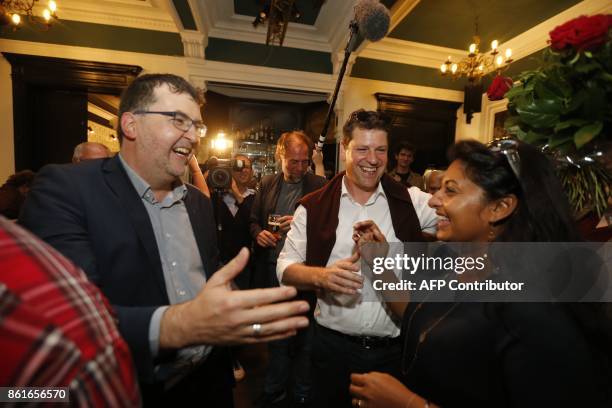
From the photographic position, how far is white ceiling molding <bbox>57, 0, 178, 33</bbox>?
14.8ft

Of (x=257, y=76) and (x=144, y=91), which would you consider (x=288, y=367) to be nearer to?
(x=144, y=91)

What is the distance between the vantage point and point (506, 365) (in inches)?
34.1

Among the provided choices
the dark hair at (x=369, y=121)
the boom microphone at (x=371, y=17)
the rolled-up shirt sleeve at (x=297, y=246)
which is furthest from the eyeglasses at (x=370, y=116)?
the boom microphone at (x=371, y=17)

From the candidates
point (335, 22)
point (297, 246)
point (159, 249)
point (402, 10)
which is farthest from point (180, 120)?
point (402, 10)

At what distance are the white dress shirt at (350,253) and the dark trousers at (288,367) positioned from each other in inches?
43.6

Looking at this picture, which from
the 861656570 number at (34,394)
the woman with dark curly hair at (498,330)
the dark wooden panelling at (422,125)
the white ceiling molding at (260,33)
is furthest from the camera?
the dark wooden panelling at (422,125)

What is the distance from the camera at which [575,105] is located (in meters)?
0.96

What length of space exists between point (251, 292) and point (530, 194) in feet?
3.25

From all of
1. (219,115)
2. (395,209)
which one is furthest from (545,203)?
(219,115)

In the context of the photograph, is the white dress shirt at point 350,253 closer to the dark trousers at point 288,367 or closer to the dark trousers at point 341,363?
the dark trousers at point 341,363

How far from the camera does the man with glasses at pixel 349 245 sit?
1.59 m

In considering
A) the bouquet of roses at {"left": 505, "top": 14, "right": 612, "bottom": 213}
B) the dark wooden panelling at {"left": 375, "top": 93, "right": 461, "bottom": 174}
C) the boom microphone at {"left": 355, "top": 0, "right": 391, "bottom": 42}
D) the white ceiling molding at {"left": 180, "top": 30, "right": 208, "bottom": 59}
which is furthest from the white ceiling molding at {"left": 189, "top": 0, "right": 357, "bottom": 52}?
the bouquet of roses at {"left": 505, "top": 14, "right": 612, "bottom": 213}

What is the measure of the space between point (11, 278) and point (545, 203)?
1.35m

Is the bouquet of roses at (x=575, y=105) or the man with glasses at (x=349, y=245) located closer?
the bouquet of roses at (x=575, y=105)
